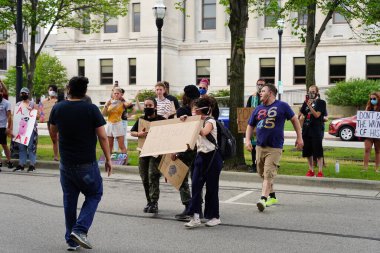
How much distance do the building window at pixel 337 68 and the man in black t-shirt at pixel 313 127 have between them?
39840 mm

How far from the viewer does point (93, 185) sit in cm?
673

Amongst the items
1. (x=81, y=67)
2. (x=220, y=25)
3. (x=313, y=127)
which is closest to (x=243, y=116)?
(x=313, y=127)

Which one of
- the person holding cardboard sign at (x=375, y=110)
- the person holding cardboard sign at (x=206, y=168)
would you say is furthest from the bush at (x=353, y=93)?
Answer: the person holding cardboard sign at (x=206, y=168)

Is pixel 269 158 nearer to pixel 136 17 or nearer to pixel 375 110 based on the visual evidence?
pixel 375 110

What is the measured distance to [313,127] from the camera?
1253 centimetres

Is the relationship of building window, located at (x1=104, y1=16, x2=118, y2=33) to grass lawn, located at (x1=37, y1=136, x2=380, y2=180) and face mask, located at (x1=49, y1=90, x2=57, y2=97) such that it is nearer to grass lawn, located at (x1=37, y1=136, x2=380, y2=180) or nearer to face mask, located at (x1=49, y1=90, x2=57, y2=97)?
grass lawn, located at (x1=37, y1=136, x2=380, y2=180)

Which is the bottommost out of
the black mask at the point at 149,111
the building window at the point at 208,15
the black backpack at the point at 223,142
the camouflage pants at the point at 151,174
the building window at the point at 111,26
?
the camouflage pants at the point at 151,174

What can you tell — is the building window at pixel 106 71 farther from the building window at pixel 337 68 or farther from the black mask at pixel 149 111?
the black mask at pixel 149 111

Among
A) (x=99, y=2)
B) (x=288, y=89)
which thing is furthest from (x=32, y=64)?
(x=288, y=89)

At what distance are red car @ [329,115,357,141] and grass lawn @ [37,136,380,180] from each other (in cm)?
590

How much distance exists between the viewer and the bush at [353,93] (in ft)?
133

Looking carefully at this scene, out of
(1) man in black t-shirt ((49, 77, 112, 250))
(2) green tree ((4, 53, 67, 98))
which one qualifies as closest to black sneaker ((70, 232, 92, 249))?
(1) man in black t-shirt ((49, 77, 112, 250))

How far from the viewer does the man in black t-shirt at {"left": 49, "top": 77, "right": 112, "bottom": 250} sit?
21.6 feet

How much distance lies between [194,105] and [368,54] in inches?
1754
